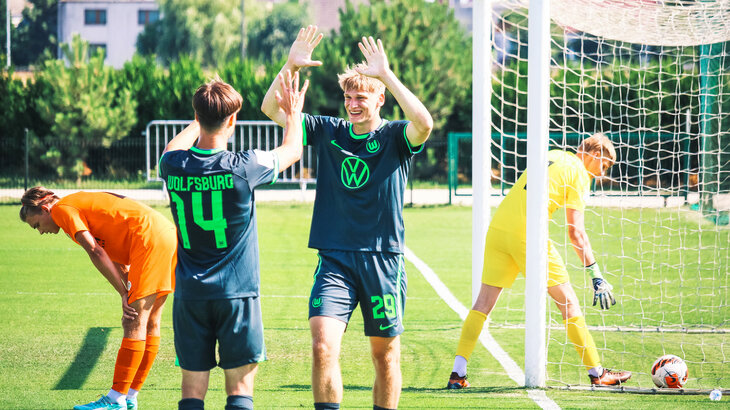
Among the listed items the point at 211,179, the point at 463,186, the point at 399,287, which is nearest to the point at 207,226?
the point at 211,179

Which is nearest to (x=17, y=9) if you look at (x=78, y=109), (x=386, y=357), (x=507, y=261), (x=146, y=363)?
(x=78, y=109)

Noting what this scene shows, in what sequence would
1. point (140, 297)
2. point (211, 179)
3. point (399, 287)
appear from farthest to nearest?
1. point (140, 297)
2. point (399, 287)
3. point (211, 179)

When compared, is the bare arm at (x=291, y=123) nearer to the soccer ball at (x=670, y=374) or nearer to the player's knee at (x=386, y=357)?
the player's knee at (x=386, y=357)

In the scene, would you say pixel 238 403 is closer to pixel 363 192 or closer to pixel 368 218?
pixel 368 218

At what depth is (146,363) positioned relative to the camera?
5480mm

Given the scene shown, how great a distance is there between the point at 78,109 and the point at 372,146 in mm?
22064

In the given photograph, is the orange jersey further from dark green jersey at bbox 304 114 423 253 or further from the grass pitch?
dark green jersey at bbox 304 114 423 253

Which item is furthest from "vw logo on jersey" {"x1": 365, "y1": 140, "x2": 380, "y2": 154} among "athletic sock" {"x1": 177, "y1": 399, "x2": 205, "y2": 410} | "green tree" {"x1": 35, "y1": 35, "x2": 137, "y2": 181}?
"green tree" {"x1": 35, "y1": 35, "x2": 137, "y2": 181}

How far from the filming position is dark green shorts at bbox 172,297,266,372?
3963 mm

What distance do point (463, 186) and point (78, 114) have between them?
11734mm

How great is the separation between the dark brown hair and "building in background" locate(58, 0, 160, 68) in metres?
71.1

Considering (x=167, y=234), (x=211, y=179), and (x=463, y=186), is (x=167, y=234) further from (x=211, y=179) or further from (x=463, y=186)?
(x=463, y=186)

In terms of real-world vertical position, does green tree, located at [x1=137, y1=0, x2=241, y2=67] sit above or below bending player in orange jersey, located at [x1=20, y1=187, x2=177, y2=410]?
above

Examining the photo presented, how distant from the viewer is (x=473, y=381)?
627 cm
